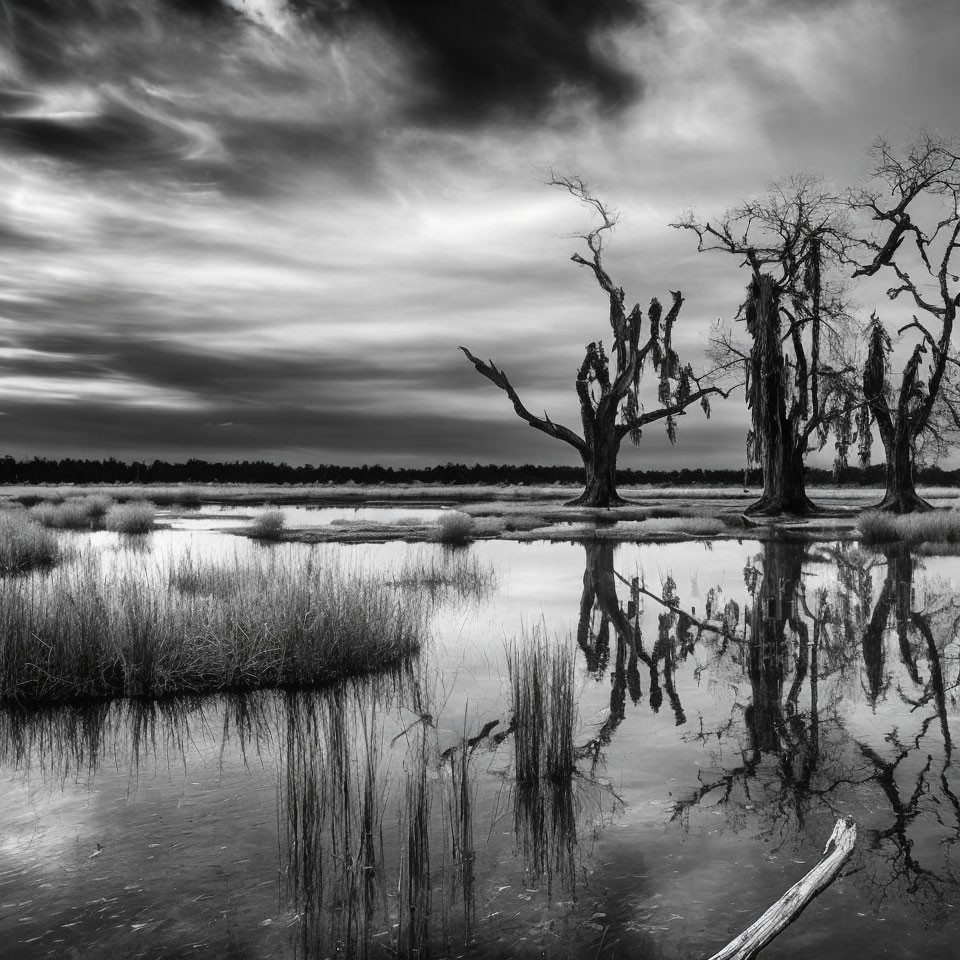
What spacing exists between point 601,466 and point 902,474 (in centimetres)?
1375

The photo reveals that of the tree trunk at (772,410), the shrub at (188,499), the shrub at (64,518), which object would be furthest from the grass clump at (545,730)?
the shrub at (188,499)

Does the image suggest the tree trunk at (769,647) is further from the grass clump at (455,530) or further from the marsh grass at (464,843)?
the grass clump at (455,530)

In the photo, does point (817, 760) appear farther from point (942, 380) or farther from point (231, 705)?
point (942, 380)

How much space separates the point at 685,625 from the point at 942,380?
26.4 meters

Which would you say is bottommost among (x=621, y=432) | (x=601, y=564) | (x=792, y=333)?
(x=601, y=564)

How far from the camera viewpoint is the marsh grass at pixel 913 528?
23828 millimetres

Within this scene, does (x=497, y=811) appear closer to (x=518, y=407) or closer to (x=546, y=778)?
(x=546, y=778)

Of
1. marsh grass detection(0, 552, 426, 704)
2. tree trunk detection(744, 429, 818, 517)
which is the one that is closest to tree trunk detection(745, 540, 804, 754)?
marsh grass detection(0, 552, 426, 704)

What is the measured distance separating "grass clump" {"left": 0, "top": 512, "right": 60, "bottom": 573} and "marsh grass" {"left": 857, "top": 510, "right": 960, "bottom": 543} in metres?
21.5

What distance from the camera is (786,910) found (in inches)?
116

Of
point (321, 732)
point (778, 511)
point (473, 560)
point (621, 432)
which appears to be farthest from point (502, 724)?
point (621, 432)

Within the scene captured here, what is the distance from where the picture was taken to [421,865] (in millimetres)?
3893

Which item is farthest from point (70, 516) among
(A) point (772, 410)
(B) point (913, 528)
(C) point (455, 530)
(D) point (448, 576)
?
(B) point (913, 528)

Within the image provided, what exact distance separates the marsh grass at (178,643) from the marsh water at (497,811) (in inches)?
15.4
